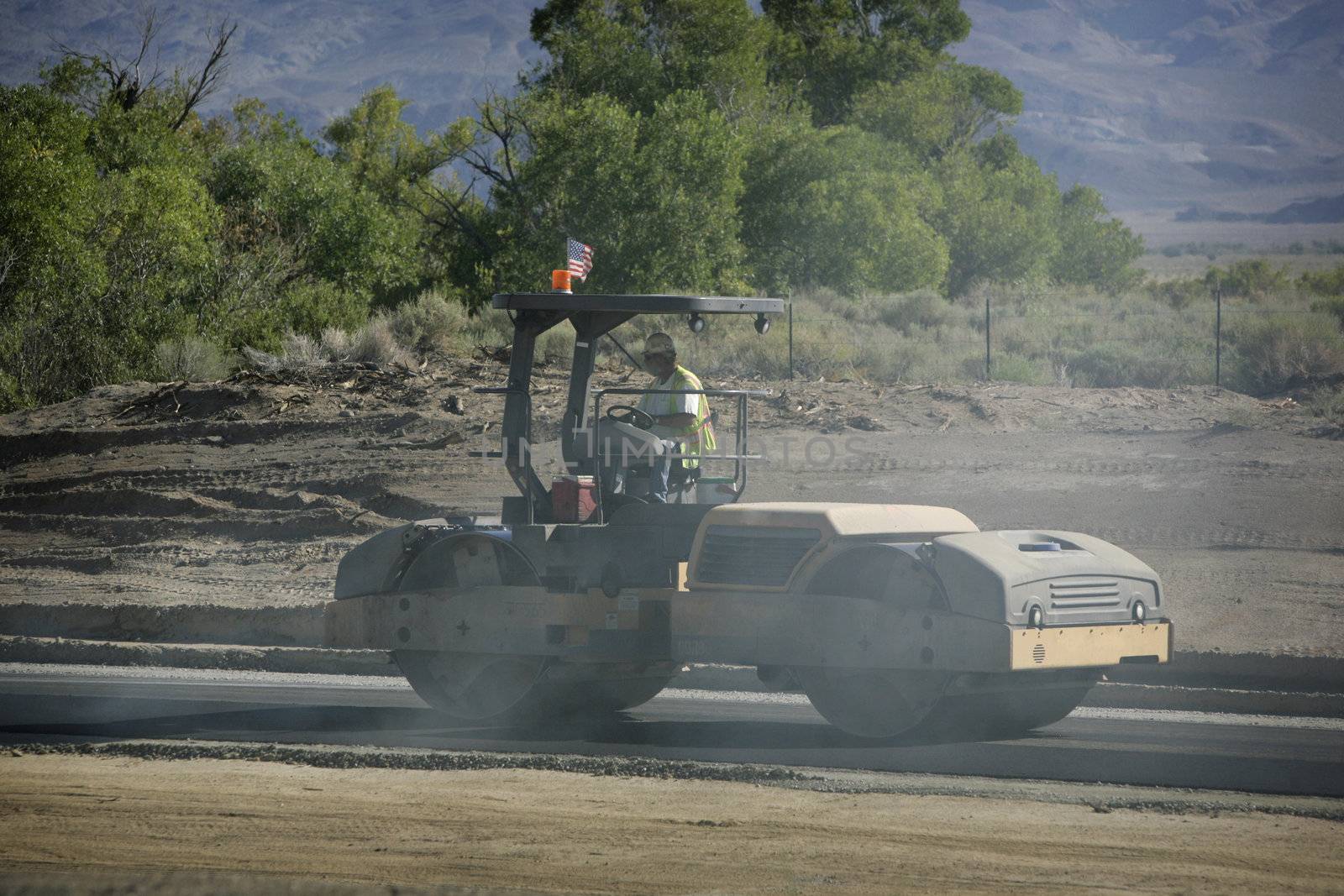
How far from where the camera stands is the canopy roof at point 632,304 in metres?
9.19

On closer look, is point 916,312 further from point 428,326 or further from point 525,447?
point 525,447

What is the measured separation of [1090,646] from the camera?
28.2ft

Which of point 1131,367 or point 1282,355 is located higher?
point 1282,355

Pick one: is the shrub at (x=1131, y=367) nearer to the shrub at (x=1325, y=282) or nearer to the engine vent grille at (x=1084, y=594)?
the engine vent grille at (x=1084, y=594)

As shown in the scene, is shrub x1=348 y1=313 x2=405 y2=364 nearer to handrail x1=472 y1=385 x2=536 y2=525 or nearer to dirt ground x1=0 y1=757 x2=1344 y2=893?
handrail x1=472 y1=385 x2=536 y2=525

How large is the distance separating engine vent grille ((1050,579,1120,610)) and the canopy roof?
2235 millimetres

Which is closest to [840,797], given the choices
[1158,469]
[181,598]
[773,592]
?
[773,592]

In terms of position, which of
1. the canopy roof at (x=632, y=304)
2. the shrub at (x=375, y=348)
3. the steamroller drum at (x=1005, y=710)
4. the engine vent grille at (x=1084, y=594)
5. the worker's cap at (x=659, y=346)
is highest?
the shrub at (x=375, y=348)

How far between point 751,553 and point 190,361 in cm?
2674

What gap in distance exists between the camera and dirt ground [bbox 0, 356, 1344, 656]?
16812 millimetres

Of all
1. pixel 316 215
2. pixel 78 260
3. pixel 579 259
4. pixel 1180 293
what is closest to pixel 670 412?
pixel 579 259

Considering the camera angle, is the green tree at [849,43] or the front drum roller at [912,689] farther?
the green tree at [849,43]

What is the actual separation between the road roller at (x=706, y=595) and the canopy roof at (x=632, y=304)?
2 cm

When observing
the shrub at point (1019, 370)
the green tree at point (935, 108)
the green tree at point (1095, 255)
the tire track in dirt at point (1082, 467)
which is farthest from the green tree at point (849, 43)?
the tire track in dirt at point (1082, 467)
